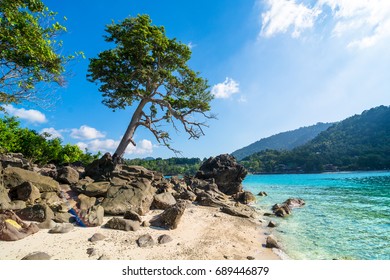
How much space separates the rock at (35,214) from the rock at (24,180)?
7.89 ft

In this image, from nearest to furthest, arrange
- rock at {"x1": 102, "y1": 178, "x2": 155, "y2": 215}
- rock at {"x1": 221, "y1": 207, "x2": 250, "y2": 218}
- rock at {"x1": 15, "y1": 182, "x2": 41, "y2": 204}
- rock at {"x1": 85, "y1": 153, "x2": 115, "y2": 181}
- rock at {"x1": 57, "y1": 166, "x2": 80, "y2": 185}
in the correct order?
rock at {"x1": 15, "y1": 182, "x2": 41, "y2": 204} < rock at {"x1": 102, "y1": 178, "x2": 155, "y2": 215} < rock at {"x1": 221, "y1": 207, "x2": 250, "y2": 218} < rock at {"x1": 57, "y1": 166, "x2": 80, "y2": 185} < rock at {"x1": 85, "y1": 153, "x2": 115, "y2": 181}

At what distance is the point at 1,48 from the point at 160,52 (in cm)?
1231

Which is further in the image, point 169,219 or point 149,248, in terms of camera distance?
point 169,219

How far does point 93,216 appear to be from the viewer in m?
8.53

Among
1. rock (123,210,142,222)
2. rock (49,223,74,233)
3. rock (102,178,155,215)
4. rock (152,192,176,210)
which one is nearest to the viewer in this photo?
rock (49,223,74,233)

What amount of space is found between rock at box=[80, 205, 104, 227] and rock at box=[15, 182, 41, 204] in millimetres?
2358

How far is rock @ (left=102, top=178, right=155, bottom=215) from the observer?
32.3 ft

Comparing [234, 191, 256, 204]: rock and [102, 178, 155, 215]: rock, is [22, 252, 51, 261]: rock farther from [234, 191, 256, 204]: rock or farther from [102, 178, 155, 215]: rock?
[234, 191, 256, 204]: rock

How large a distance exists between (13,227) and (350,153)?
146079mm

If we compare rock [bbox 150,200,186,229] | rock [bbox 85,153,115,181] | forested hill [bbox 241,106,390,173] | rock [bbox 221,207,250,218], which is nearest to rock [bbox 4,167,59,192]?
rock [bbox 85,153,115,181]

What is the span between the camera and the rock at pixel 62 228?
24.2ft

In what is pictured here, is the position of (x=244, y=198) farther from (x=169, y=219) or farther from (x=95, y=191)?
(x=95, y=191)

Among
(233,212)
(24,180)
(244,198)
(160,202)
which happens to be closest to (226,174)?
(244,198)

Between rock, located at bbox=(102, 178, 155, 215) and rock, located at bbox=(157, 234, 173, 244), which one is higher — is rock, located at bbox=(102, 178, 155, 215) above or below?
above
